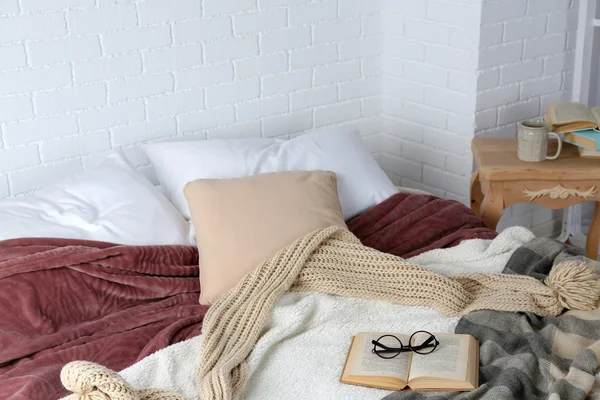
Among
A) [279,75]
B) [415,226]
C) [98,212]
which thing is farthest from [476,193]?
[98,212]

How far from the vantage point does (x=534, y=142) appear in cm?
283

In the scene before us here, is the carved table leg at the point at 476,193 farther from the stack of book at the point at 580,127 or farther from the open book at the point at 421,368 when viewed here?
the open book at the point at 421,368

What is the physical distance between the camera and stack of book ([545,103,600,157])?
288 cm

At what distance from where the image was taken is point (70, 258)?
2.27m

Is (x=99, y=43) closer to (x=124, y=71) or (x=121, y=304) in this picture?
(x=124, y=71)

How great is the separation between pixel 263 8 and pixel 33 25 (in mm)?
848

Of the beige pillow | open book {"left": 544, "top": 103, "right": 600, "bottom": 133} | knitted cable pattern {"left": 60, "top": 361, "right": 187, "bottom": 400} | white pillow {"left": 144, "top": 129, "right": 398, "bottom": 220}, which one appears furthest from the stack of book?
knitted cable pattern {"left": 60, "top": 361, "right": 187, "bottom": 400}

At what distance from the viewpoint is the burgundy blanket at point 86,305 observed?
2.06 m

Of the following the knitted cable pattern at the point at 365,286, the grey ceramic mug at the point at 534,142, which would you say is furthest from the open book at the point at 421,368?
the grey ceramic mug at the point at 534,142

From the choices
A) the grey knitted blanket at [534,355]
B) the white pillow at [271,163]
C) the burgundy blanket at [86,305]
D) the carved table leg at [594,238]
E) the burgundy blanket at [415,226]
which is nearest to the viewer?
the grey knitted blanket at [534,355]

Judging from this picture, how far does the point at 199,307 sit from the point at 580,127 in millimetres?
1497

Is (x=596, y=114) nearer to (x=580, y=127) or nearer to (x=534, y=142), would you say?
(x=580, y=127)

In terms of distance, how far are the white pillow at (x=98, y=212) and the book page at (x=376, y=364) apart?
0.76 meters

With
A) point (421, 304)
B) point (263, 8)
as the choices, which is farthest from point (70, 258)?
point (263, 8)
